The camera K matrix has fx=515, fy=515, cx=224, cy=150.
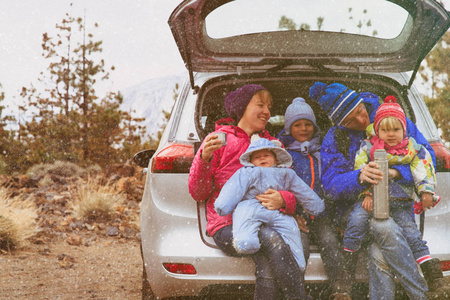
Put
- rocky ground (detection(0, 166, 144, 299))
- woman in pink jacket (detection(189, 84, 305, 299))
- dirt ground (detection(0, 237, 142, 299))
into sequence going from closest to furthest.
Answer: woman in pink jacket (detection(189, 84, 305, 299))
dirt ground (detection(0, 237, 142, 299))
rocky ground (detection(0, 166, 144, 299))

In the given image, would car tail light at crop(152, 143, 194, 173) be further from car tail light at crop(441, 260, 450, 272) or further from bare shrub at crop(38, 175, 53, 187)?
bare shrub at crop(38, 175, 53, 187)

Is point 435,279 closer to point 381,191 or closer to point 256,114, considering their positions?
point 381,191

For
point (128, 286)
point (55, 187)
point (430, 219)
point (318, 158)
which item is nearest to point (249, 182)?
point (318, 158)

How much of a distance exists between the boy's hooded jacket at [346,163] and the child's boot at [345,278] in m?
0.32

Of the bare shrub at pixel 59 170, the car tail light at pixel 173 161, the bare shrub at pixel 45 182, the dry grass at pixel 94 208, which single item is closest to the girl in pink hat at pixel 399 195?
the car tail light at pixel 173 161

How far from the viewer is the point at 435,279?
2.75m

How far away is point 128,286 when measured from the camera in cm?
508

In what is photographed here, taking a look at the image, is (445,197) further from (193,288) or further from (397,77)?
(193,288)

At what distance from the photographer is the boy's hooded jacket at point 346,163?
2.90 meters

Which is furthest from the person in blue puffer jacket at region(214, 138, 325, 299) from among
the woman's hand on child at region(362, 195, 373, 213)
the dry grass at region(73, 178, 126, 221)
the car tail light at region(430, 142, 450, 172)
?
the dry grass at region(73, 178, 126, 221)

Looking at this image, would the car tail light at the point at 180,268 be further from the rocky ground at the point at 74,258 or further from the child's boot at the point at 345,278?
the rocky ground at the point at 74,258

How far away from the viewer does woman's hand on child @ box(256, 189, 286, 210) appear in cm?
284

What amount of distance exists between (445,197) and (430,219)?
16 cm

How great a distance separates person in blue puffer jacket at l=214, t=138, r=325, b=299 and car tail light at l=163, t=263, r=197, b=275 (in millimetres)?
311
